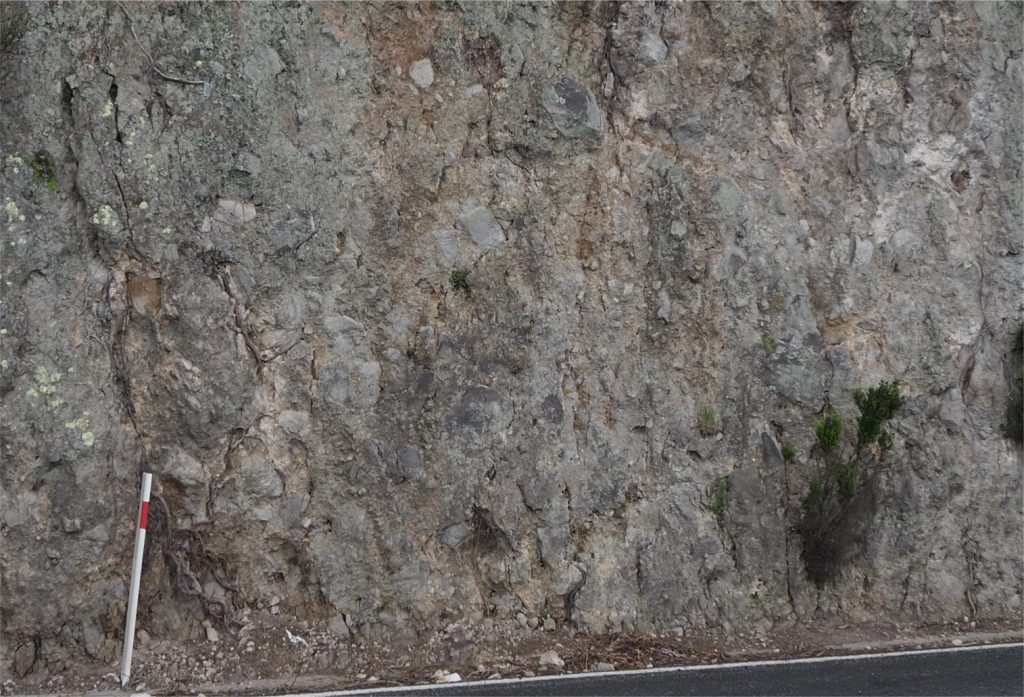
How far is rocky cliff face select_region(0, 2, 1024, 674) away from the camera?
634 cm

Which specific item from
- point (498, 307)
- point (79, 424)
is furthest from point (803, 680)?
point (79, 424)

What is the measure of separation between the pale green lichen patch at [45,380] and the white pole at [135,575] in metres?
0.99

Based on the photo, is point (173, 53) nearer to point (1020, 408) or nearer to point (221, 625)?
point (221, 625)

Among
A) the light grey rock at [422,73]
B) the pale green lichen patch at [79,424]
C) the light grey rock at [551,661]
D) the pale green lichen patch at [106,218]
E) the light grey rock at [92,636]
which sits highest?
the light grey rock at [422,73]

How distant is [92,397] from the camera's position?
623cm

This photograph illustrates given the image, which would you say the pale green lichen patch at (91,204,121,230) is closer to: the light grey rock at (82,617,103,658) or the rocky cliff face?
the rocky cliff face

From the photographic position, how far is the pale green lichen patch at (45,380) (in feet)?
20.0

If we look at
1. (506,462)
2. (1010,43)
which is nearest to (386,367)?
(506,462)

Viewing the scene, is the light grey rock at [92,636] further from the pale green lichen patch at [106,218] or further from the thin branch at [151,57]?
the thin branch at [151,57]

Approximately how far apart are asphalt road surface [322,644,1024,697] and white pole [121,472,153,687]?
5.54 ft

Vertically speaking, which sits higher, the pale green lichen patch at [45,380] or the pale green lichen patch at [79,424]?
the pale green lichen patch at [45,380]

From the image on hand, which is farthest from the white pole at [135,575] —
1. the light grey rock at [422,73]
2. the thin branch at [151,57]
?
the light grey rock at [422,73]

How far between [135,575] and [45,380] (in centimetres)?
168

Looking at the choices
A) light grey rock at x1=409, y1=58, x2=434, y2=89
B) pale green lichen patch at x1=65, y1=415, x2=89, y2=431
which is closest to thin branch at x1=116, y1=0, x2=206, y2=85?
light grey rock at x1=409, y1=58, x2=434, y2=89
